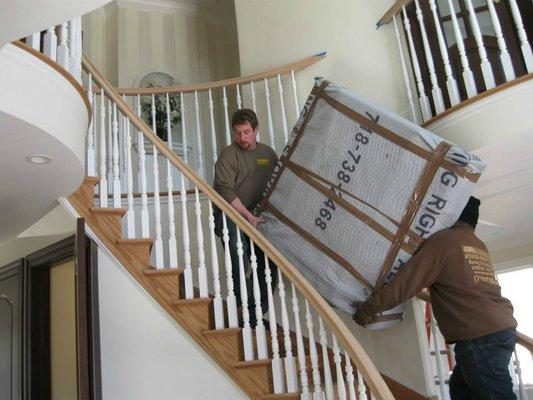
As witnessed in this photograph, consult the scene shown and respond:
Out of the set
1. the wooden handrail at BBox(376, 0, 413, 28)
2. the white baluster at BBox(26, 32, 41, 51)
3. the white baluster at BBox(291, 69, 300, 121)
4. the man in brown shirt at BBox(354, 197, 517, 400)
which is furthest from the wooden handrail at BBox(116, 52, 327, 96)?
the man in brown shirt at BBox(354, 197, 517, 400)

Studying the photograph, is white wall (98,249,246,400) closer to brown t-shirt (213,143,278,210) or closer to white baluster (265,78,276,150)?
brown t-shirt (213,143,278,210)

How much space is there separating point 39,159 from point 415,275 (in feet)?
5.69

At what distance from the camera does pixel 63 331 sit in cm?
342

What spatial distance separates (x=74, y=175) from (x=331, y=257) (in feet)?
4.39

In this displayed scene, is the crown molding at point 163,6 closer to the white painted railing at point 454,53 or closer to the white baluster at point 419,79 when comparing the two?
the white painted railing at point 454,53

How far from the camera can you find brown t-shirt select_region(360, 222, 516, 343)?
216 centimetres

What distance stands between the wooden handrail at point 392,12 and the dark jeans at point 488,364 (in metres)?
2.11

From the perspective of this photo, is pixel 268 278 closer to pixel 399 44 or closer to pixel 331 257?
pixel 331 257

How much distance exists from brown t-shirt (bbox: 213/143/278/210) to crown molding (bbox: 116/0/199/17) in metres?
2.97

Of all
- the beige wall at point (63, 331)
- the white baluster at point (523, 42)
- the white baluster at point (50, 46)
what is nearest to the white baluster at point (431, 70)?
the white baluster at point (523, 42)

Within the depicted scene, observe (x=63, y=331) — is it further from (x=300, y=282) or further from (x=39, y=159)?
(x=300, y=282)

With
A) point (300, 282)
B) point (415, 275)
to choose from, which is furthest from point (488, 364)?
point (300, 282)


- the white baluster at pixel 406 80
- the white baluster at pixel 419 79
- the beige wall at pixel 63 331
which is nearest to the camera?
the white baluster at pixel 419 79

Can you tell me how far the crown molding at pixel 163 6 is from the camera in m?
5.31
